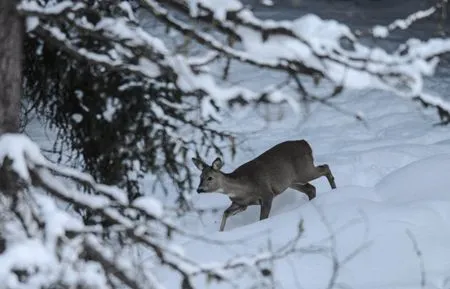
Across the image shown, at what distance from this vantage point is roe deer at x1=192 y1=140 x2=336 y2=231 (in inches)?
415

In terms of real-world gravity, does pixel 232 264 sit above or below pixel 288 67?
below

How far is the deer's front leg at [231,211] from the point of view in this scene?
1015 centimetres

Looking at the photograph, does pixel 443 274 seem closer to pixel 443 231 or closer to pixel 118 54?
pixel 443 231

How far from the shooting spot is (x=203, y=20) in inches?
171

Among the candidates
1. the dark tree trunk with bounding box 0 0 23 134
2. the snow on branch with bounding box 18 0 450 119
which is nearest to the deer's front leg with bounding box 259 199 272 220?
the dark tree trunk with bounding box 0 0 23 134

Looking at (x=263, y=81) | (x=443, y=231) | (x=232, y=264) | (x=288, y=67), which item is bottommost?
(x=263, y=81)

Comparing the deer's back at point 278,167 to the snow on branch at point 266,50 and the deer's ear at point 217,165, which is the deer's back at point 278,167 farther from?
the snow on branch at point 266,50

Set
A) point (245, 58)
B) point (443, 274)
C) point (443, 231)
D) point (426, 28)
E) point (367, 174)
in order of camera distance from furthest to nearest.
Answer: point (426, 28) < point (367, 174) < point (443, 231) < point (443, 274) < point (245, 58)

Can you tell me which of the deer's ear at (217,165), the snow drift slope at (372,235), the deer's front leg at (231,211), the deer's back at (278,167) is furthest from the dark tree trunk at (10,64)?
the deer's back at (278,167)

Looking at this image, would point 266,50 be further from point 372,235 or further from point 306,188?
point 306,188

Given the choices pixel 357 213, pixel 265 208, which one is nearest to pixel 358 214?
pixel 357 213

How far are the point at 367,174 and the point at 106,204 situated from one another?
6977 millimetres

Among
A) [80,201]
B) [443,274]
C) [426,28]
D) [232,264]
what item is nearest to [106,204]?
[80,201]

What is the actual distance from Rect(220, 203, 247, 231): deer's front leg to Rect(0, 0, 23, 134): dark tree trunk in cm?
550
